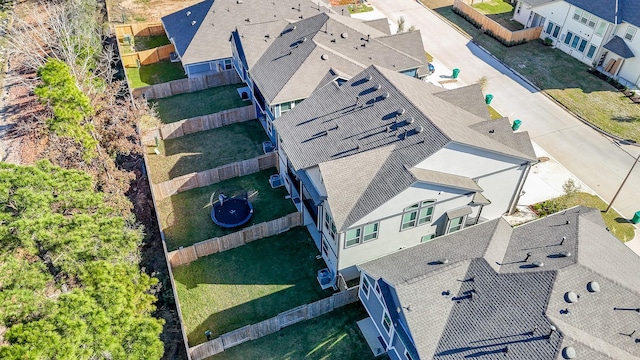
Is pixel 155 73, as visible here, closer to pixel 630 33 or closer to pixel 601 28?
pixel 601 28

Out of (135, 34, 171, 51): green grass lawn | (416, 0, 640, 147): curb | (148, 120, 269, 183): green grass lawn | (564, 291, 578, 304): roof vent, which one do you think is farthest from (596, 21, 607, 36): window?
(135, 34, 171, 51): green grass lawn

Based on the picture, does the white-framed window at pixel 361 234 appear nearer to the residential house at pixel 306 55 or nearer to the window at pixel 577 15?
the residential house at pixel 306 55

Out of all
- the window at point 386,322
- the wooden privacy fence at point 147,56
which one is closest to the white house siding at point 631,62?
the window at point 386,322

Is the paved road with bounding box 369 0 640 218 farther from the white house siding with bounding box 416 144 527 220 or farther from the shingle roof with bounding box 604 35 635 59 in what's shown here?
the white house siding with bounding box 416 144 527 220

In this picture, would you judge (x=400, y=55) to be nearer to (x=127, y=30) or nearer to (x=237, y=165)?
(x=237, y=165)

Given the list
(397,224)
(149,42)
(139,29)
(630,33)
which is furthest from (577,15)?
(139,29)
